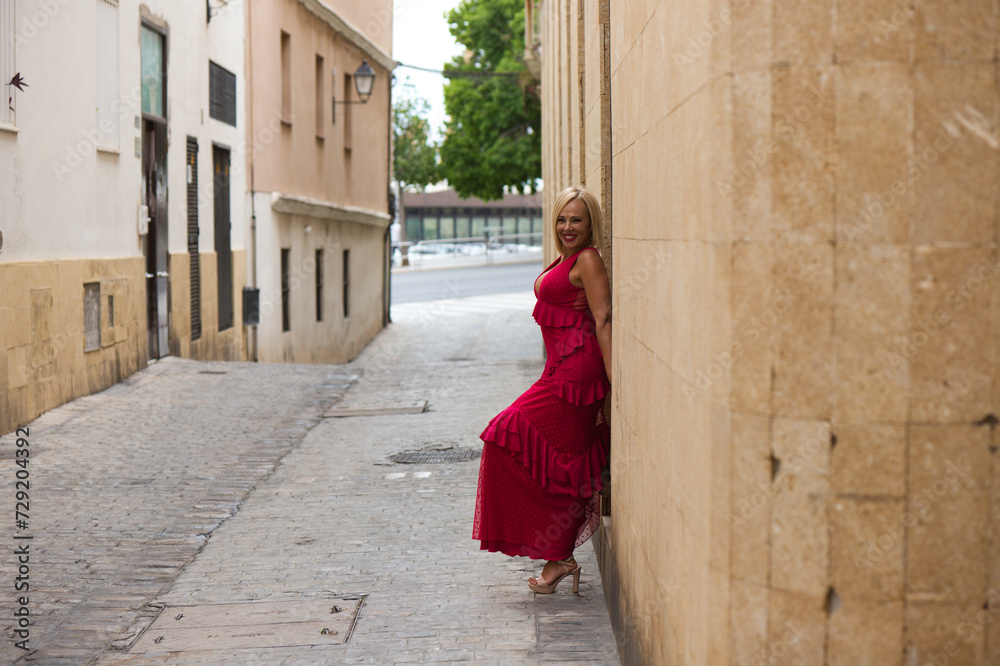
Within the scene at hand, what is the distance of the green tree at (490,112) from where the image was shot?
37.7 meters

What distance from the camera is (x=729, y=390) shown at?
2.50 metres

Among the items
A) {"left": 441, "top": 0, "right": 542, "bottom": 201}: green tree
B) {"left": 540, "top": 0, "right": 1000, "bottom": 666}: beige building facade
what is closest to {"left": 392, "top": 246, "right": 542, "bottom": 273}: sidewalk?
{"left": 441, "top": 0, "right": 542, "bottom": 201}: green tree

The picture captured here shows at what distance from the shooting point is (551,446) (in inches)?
196

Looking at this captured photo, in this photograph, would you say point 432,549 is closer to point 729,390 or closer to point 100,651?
point 100,651

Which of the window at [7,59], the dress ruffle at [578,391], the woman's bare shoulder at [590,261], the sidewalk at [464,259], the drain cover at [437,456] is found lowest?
the drain cover at [437,456]

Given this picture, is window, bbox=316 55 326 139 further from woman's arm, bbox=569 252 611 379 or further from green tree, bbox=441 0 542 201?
woman's arm, bbox=569 252 611 379

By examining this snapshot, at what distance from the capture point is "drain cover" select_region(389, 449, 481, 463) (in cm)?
856

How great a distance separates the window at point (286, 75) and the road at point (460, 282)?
16105 millimetres

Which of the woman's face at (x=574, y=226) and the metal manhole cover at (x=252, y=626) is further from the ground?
the woman's face at (x=574, y=226)

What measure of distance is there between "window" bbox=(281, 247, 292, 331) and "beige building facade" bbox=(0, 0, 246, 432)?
203 centimetres

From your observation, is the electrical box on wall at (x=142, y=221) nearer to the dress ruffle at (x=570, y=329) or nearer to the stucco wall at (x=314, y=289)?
the stucco wall at (x=314, y=289)

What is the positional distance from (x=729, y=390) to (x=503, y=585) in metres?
3.07

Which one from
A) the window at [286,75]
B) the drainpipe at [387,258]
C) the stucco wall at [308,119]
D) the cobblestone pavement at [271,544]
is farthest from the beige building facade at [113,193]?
the drainpipe at [387,258]

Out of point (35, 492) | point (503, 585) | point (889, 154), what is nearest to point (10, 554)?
point (35, 492)
